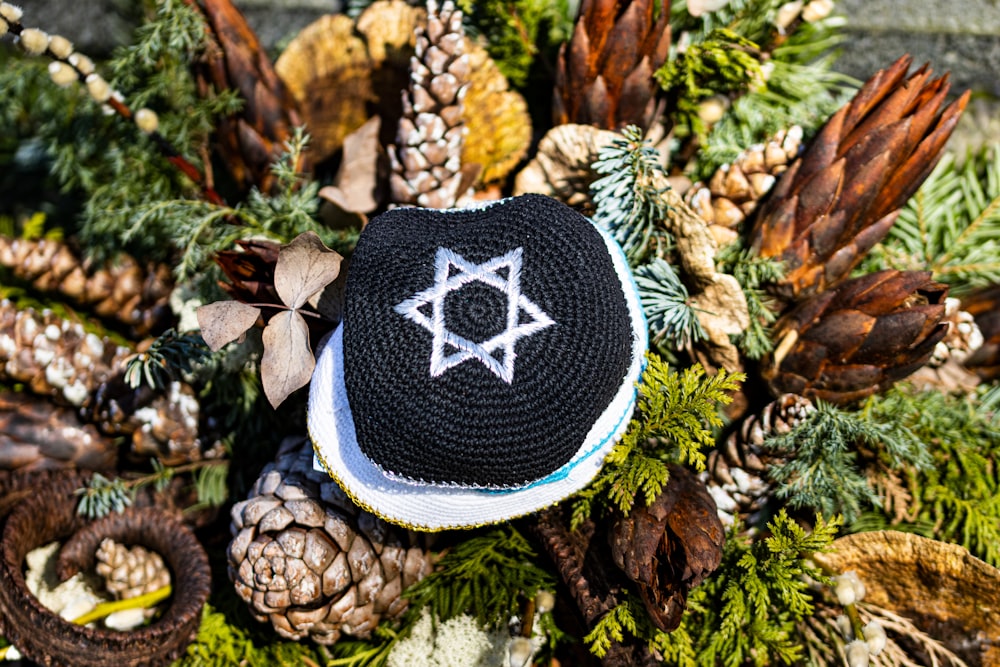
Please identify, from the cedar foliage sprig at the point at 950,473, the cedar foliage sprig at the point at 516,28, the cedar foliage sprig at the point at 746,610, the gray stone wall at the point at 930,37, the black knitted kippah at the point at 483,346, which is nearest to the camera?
the black knitted kippah at the point at 483,346

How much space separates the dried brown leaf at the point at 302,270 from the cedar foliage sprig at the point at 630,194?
0.28 meters

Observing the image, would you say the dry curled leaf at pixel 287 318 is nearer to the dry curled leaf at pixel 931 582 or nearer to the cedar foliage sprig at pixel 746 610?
the cedar foliage sprig at pixel 746 610

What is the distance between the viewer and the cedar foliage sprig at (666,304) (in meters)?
0.79

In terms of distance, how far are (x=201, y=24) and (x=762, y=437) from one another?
764mm

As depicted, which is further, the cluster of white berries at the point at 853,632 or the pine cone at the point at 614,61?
the pine cone at the point at 614,61

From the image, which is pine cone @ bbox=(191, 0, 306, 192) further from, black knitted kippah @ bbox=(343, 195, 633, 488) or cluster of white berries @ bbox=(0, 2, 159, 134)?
black knitted kippah @ bbox=(343, 195, 633, 488)

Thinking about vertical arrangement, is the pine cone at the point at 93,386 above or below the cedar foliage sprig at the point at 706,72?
below

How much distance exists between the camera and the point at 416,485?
0.68 metres

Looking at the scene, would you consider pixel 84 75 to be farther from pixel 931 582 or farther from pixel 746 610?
pixel 931 582

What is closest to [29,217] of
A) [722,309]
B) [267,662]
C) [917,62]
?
[267,662]

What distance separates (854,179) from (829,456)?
28 centimetres

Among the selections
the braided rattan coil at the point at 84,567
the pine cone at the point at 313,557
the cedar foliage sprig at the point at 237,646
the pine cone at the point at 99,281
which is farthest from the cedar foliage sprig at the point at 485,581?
the pine cone at the point at 99,281

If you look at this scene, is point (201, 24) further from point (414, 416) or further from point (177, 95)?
point (414, 416)

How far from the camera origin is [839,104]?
102 centimetres
